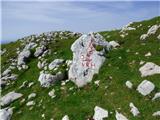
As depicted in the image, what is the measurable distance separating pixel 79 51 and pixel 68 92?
4.80 meters

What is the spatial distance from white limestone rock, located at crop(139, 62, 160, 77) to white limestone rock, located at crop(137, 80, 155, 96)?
1.50 meters

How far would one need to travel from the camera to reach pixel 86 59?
3425cm

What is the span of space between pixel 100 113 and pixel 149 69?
251 inches

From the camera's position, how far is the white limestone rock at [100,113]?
2730cm

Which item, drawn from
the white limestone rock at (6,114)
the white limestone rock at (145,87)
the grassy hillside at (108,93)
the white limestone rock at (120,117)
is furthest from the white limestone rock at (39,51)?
the white limestone rock at (120,117)

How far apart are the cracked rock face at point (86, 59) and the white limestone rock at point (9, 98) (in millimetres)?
6049

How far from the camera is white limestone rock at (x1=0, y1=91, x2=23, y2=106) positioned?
117 feet

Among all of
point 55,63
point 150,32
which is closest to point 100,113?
point 55,63

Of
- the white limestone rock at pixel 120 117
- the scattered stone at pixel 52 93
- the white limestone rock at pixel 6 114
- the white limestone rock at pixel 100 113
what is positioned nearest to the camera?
the white limestone rock at pixel 120 117

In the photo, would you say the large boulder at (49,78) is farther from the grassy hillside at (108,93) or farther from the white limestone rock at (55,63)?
the white limestone rock at (55,63)

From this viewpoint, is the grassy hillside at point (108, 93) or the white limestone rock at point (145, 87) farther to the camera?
the white limestone rock at point (145, 87)

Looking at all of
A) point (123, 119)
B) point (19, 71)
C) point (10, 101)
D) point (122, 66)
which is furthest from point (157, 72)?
point (19, 71)

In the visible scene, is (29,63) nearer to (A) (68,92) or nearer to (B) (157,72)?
(A) (68,92)

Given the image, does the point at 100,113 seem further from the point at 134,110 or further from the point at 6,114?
the point at 6,114
